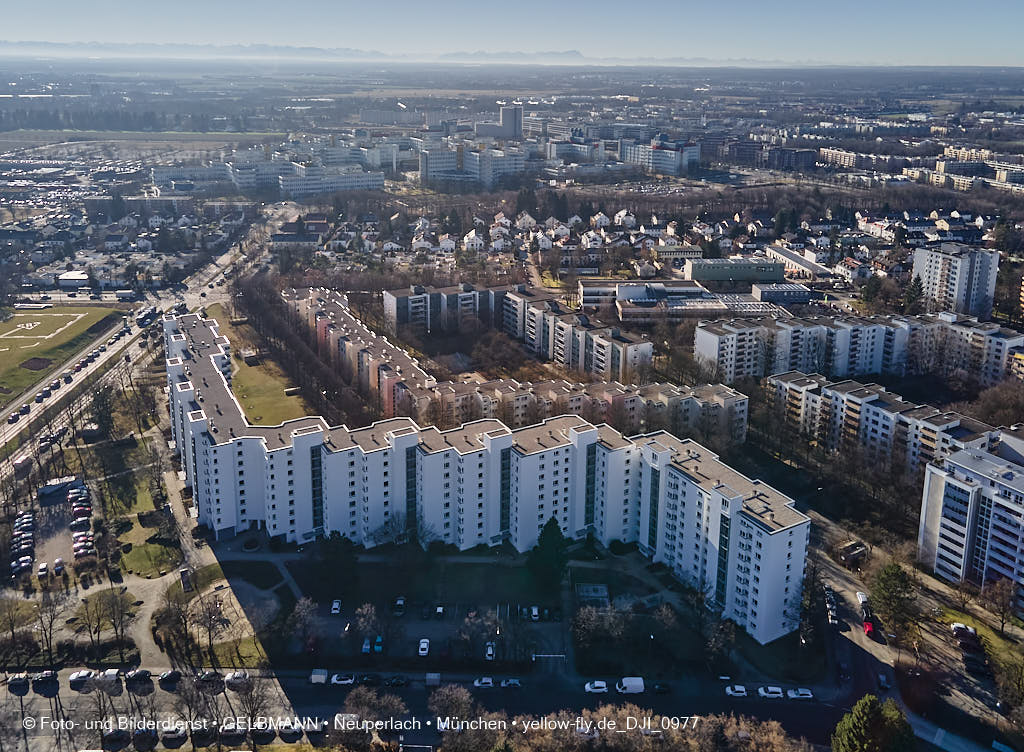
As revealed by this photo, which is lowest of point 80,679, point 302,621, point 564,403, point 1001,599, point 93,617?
point 80,679

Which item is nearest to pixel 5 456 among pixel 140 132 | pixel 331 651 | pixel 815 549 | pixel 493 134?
pixel 331 651

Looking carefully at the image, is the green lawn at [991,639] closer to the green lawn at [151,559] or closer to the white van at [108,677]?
the white van at [108,677]

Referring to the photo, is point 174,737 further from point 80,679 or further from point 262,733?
point 80,679

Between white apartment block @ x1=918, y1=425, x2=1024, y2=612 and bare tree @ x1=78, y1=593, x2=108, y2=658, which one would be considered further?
white apartment block @ x1=918, y1=425, x2=1024, y2=612

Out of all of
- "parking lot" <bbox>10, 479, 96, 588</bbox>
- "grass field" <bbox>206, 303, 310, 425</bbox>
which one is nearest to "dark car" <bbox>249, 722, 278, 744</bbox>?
"parking lot" <bbox>10, 479, 96, 588</bbox>

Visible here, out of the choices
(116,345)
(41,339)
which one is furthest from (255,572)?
(41,339)

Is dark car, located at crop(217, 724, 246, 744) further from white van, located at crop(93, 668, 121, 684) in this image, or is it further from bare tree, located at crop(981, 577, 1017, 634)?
bare tree, located at crop(981, 577, 1017, 634)
